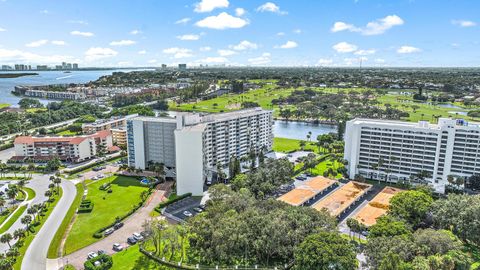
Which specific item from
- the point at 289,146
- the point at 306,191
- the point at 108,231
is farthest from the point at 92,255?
the point at 289,146

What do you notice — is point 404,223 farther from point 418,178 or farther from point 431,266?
point 418,178

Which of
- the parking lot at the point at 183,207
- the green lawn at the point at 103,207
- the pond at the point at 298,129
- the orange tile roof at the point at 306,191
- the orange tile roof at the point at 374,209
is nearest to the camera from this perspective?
the green lawn at the point at 103,207

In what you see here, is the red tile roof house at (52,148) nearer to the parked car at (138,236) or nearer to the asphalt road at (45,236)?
the asphalt road at (45,236)

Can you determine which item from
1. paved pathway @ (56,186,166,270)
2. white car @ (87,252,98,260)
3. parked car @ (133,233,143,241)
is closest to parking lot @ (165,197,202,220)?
paved pathway @ (56,186,166,270)

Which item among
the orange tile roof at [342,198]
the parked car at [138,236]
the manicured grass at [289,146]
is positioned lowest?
the parked car at [138,236]

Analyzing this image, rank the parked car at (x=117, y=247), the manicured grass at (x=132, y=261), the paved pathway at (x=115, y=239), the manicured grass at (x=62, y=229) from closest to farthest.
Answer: the manicured grass at (x=132, y=261) < the paved pathway at (x=115, y=239) < the manicured grass at (x=62, y=229) < the parked car at (x=117, y=247)

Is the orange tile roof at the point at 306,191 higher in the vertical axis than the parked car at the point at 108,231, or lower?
higher

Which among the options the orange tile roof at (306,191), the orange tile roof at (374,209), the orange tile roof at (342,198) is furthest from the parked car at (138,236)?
the orange tile roof at (374,209)
